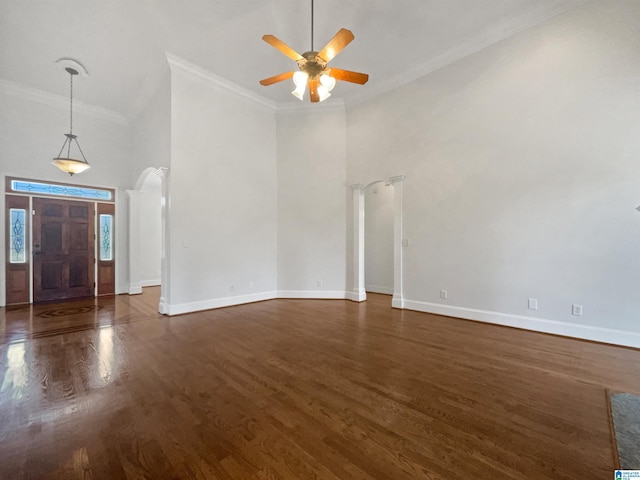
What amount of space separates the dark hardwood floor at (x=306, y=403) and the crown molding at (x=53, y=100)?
16.0ft

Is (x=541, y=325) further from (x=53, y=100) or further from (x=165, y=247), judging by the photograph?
(x=53, y=100)

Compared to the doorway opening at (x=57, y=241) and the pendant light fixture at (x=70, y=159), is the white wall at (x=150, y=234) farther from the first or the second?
the pendant light fixture at (x=70, y=159)

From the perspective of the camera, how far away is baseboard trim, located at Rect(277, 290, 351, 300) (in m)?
6.05

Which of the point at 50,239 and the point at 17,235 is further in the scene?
the point at 50,239

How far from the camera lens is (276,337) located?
3.61m

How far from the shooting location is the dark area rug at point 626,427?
1.56 m

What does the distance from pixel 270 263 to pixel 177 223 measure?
210 centimetres

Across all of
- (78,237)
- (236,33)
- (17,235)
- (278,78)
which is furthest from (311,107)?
(17,235)

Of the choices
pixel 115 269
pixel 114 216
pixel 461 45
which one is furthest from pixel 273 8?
pixel 115 269

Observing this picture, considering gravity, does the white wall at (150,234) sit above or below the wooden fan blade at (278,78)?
below

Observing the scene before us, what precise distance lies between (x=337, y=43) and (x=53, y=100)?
6609mm

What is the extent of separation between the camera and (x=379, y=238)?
7273mm

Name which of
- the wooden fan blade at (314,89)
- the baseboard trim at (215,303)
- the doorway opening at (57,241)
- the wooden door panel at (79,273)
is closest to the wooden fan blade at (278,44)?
the wooden fan blade at (314,89)

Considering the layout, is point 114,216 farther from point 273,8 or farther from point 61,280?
point 273,8
